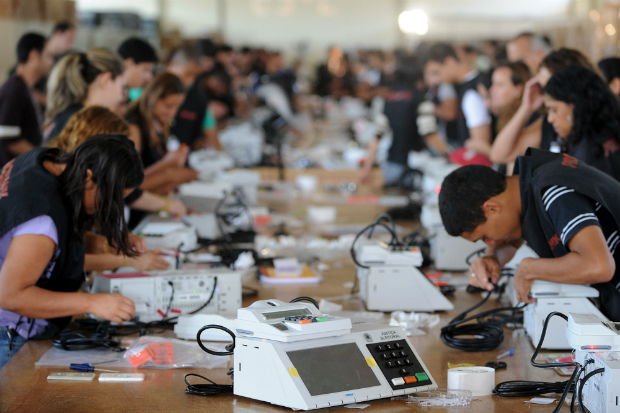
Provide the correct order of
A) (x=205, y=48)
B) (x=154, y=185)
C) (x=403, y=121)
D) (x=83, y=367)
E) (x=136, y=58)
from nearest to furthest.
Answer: (x=83, y=367) → (x=154, y=185) → (x=136, y=58) → (x=403, y=121) → (x=205, y=48)

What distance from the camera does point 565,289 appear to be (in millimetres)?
1952

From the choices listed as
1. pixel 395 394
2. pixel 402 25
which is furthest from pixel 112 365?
pixel 402 25

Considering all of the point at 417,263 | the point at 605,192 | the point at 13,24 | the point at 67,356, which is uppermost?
the point at 13,24

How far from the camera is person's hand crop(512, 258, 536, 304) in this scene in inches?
78.1

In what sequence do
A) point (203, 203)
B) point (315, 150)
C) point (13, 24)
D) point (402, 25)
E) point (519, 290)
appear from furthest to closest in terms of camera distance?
point (402, 25) → point (315, 150) → point (13, 24) → point (203, 203) → point (519, 290)

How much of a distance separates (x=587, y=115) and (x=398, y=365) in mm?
1316

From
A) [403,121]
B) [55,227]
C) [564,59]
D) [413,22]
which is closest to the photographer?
[55,227]

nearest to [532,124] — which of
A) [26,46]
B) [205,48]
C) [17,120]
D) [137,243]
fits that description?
[137,243]

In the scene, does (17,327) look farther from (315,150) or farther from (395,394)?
(315,150)

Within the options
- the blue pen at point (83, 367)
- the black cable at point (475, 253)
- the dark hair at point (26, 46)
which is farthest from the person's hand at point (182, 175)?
the dark hair at point (26, 46)

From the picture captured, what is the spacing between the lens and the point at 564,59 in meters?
3.07

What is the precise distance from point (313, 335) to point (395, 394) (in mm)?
209

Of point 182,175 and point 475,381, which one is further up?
point 182,175

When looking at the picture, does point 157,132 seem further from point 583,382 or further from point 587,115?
point 583,382
